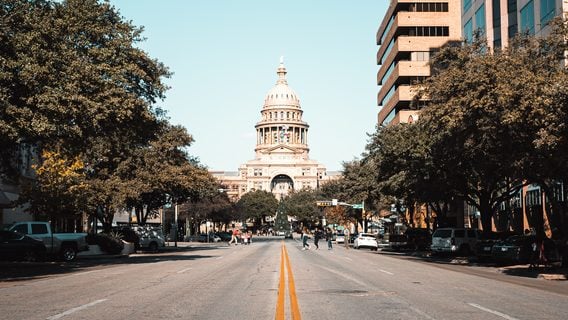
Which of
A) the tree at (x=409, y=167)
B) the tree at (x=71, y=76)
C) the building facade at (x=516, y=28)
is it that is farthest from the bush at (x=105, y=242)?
the building facade at (x=516, y=28)

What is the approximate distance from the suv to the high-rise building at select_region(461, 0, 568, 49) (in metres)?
11.3

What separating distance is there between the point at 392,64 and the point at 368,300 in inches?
2795

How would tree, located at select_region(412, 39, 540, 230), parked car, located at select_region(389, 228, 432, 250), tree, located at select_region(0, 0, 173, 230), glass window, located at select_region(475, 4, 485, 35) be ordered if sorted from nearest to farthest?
tree, located at select_region(0, 0, 173, 230), tree, located at select_region(412, 39, 540, 230), parked car, located at select_region(389, 228, 432, 250), glass window, located at select_region(475, 4, 485, 35)

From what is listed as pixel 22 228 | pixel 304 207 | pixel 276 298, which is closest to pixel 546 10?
pixel 22 228

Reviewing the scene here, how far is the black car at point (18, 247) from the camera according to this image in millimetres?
31547

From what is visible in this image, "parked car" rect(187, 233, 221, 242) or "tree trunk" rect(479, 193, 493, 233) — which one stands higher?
"tree trunk" rect(479, 193, 493, 233)

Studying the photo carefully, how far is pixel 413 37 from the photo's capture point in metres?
78.0

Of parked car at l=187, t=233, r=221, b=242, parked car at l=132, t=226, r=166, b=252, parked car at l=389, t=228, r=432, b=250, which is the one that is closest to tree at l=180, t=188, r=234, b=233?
parked car at l=187, t=233, r=221, b=242

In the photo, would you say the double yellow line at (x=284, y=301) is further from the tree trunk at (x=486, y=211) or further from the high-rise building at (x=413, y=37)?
the high-rise building at (x=413, y=37)

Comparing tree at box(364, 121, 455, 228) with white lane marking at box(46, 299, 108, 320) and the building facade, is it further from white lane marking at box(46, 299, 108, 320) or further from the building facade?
white lane marking at box(46, 299, 108, 320)

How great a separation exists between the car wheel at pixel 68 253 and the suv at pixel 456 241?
20278 millimetres

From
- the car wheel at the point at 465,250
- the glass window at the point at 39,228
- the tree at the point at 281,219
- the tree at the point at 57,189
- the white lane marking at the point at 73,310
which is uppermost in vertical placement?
the tree at the point at 57,189

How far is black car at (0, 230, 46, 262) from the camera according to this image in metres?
31.5

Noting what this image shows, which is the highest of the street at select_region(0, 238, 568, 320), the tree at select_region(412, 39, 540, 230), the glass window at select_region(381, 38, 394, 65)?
the glass window at select_region(381, 38, 394, 65)
